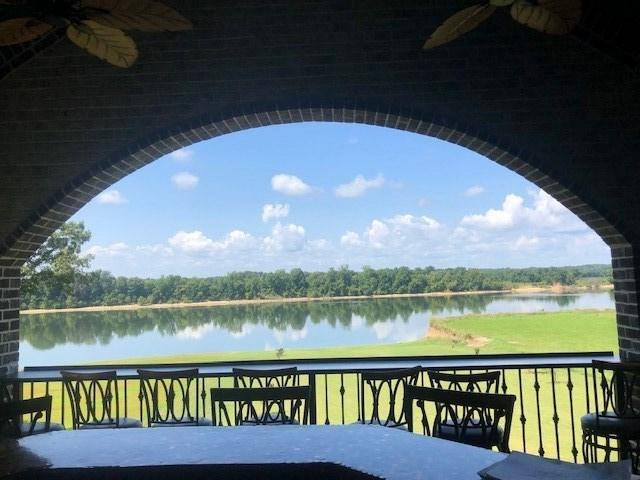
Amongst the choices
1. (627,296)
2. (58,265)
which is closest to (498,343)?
(627,296)

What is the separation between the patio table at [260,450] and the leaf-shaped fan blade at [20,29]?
198 cm

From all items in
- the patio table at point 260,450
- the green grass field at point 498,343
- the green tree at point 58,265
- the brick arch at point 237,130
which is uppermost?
the brick arch at point 237,130

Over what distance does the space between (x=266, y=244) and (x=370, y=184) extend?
2634mm

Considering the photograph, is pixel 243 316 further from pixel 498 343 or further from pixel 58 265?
pixel 498 343

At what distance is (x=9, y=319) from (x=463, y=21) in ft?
13.5

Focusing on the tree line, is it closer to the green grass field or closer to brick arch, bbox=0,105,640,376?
the green grass field

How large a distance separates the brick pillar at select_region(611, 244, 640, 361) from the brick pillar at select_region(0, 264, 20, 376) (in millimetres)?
4906

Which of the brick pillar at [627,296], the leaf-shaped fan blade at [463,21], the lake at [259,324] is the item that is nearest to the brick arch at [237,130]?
the brick pillar at [627,296]

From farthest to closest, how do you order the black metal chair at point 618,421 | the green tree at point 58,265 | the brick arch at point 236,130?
the green tree at point 58,265 → the brick arch at point 236,130 → the black metal chair at point 618,421

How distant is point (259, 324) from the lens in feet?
17.1

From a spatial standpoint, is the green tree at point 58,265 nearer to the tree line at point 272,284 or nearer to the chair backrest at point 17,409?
the tree line at point 272,284

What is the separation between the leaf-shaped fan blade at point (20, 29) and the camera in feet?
8.25

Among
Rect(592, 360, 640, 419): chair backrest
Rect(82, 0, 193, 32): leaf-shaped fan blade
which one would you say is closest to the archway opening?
Rect(592, 360, 640, 419): chair backrest

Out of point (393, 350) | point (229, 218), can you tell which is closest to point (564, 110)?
point (393, 350)
